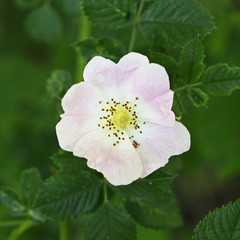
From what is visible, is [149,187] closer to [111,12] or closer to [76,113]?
[76,113]

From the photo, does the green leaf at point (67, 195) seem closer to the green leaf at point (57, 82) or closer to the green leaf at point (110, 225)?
the green leaf at point (110, 225)

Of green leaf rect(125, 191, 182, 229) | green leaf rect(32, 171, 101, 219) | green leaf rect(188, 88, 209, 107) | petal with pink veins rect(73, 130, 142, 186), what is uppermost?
green leaf rect(188, 88, 209, 107)

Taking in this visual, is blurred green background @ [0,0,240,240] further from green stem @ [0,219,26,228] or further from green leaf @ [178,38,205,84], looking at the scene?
green leaf @ [178,38,205,84]

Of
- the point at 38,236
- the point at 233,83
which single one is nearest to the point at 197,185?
the point at 38,236

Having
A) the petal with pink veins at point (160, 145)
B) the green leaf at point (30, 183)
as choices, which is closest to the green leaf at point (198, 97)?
the petal with pink veins at point (160, 145)

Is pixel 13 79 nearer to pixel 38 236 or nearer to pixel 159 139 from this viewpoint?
pixel 38 236

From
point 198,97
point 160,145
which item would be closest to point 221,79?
point 198,97

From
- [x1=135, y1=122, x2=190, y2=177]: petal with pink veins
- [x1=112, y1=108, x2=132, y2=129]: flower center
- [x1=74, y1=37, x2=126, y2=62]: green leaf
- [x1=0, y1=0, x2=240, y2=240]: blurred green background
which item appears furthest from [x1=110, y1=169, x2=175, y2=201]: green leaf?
[x1=0, y1=0, x2=240, y2=240]: blurred green background
